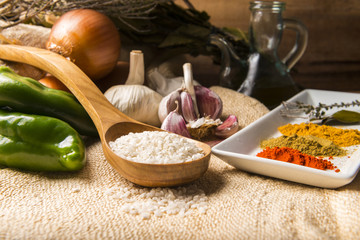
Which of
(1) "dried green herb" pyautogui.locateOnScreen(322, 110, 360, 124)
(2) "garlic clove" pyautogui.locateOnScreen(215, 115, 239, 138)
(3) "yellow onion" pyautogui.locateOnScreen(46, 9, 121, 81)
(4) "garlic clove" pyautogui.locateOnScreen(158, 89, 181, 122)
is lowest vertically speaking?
(2) "garlic clove" pyautogui.locateOnScreen(215, 115, 239, 138)

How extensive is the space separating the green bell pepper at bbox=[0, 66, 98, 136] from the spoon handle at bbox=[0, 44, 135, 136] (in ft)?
0.13

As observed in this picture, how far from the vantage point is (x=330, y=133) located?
87cm

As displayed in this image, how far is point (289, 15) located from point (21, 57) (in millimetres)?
1117

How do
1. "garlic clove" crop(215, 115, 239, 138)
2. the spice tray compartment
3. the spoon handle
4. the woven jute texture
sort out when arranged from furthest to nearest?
"garlic clove" crop(215, 115, 239, 138)
the spoon handle
the spice tray compartment
the woven jute texture

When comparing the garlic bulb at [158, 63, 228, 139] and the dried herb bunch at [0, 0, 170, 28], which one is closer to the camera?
the garlic bulb at [158, 63, 228, 139]

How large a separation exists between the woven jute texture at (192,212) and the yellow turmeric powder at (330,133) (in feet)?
0.56

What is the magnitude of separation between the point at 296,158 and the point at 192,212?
242mm

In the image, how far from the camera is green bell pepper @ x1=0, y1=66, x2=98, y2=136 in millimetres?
824

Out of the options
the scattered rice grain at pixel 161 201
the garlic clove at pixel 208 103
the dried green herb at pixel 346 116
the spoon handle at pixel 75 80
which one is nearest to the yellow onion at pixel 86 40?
the spoon handle at pixel 75 80

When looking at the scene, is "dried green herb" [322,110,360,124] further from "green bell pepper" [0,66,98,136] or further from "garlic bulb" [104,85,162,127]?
"green bell pepper" [0,66,98,136]

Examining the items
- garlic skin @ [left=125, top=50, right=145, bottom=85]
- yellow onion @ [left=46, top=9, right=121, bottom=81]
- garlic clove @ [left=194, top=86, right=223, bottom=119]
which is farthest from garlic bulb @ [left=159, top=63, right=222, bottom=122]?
yellow onion @ [left=46, top=9, right=121, bottom=81]

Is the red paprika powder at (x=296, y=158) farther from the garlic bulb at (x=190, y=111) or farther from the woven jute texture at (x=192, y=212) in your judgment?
the garlic bulb at (x=190, y=111)

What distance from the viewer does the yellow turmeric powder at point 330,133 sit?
32.6 inches

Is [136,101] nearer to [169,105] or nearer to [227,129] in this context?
[169,105]
